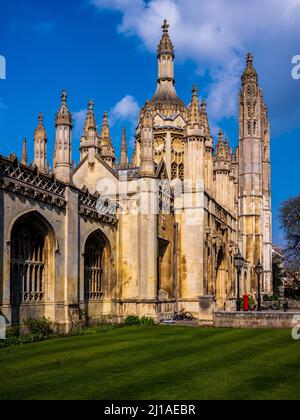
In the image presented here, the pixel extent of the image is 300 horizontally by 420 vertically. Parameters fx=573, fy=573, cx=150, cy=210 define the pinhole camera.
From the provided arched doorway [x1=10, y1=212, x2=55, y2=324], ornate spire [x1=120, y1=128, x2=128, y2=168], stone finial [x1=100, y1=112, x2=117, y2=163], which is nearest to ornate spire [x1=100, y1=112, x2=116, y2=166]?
stone finial [x1=100, y1=112, x2=117, y2=163]

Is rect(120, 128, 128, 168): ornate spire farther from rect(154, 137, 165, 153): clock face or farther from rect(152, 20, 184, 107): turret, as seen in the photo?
rect(152, 20, 184, 107): turret

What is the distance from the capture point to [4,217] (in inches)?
725

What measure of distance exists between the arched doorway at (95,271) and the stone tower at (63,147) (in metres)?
4.20

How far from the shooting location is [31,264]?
2094 centimetres

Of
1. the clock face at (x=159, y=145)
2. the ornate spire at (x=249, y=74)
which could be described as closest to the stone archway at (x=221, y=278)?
the clock face at (x=159, y=145)

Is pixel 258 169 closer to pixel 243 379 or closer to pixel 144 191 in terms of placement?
pixel 144 191

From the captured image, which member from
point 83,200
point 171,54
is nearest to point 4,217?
Result: point 83,200

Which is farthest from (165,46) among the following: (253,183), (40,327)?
(253,183)

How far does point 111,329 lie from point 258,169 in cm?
6247

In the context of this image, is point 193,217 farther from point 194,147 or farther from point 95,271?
point 95,271

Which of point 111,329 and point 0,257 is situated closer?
point 0,257

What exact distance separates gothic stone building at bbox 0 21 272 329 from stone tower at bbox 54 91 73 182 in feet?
0.13

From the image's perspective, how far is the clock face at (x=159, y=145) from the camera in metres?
40.9

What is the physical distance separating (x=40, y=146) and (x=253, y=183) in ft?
189
